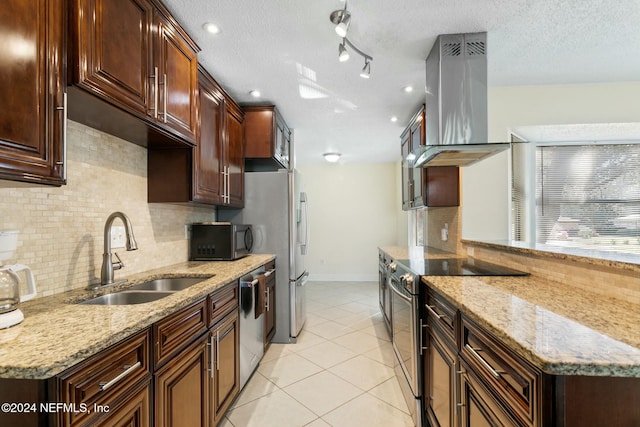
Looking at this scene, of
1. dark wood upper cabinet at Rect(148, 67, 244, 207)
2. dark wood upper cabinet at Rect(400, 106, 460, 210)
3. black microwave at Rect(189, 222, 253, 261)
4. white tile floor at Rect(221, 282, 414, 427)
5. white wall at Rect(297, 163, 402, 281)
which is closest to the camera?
white tile floor at Rect(221, 282, 414, 427)

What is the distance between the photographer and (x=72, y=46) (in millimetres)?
1146

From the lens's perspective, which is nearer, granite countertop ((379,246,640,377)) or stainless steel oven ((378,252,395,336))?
granite countertop ((379,246,640,377))

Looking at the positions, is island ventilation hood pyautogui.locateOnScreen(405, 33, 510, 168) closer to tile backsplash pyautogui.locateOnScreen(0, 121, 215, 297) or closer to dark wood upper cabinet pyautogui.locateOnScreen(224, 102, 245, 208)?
dark wood upper cabinet pyautogui.locateOnScreen(224, 102, 245, 208)

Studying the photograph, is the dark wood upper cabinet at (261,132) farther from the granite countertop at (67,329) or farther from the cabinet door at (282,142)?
the granite countertop at (67,329)

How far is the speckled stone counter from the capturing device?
28.2 inches

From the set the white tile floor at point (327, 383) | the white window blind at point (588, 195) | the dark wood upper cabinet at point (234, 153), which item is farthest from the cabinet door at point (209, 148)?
the white window blind at point (588, 195)

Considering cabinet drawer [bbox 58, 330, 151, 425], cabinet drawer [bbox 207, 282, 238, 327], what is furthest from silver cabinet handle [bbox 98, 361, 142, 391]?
cabinet drawer [bbox 207, 282, 238, 327]

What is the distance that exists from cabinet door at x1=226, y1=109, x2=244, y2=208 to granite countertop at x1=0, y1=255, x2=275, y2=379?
132 cm

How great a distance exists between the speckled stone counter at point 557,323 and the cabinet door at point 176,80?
1757 millimetres

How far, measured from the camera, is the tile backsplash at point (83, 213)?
1293 millimetres

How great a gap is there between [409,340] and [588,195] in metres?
2.80

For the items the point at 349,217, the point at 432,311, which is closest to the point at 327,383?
the point at 432,311

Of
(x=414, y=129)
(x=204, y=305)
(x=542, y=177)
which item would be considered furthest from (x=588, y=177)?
(x=204, y=305)

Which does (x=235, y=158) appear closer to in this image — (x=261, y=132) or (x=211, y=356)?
(x=261, y=132)
